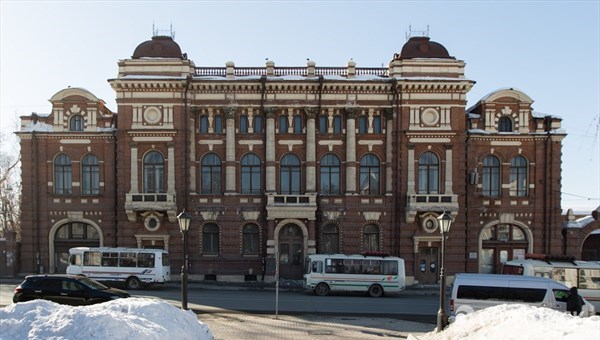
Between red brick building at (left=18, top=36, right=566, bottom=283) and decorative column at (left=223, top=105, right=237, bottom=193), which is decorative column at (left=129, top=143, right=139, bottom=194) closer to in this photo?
red brick building at (left=18, top=36, right=566, bottom=283)

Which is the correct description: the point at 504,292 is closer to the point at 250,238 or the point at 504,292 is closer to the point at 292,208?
the point at 292,208

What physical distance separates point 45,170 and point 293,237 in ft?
57.8

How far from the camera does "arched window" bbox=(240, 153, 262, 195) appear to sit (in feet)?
123

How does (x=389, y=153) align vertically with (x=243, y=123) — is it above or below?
below

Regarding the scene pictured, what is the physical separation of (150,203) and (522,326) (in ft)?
94.4

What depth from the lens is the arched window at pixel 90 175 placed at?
37781 millimetres

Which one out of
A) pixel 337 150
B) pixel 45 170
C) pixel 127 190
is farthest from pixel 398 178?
pixel 45 170

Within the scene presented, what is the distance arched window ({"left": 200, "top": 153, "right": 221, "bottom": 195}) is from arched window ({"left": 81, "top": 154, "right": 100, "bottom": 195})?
7.25 meters

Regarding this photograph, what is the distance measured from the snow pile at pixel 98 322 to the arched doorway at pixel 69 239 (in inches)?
992

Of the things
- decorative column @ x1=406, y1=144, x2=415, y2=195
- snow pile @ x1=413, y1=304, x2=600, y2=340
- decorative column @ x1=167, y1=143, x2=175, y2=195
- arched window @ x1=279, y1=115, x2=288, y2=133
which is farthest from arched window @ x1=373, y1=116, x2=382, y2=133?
snow pile @ x1=413, y1=304, x2=600, y2=340

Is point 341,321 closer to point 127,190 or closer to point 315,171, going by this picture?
point 315,171

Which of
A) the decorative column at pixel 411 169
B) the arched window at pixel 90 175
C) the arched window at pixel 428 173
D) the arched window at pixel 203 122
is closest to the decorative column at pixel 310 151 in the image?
the decorative column at pixel 411 169

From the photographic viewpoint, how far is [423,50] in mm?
37594

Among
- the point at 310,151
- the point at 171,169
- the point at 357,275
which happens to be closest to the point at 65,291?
the point at 171,169
